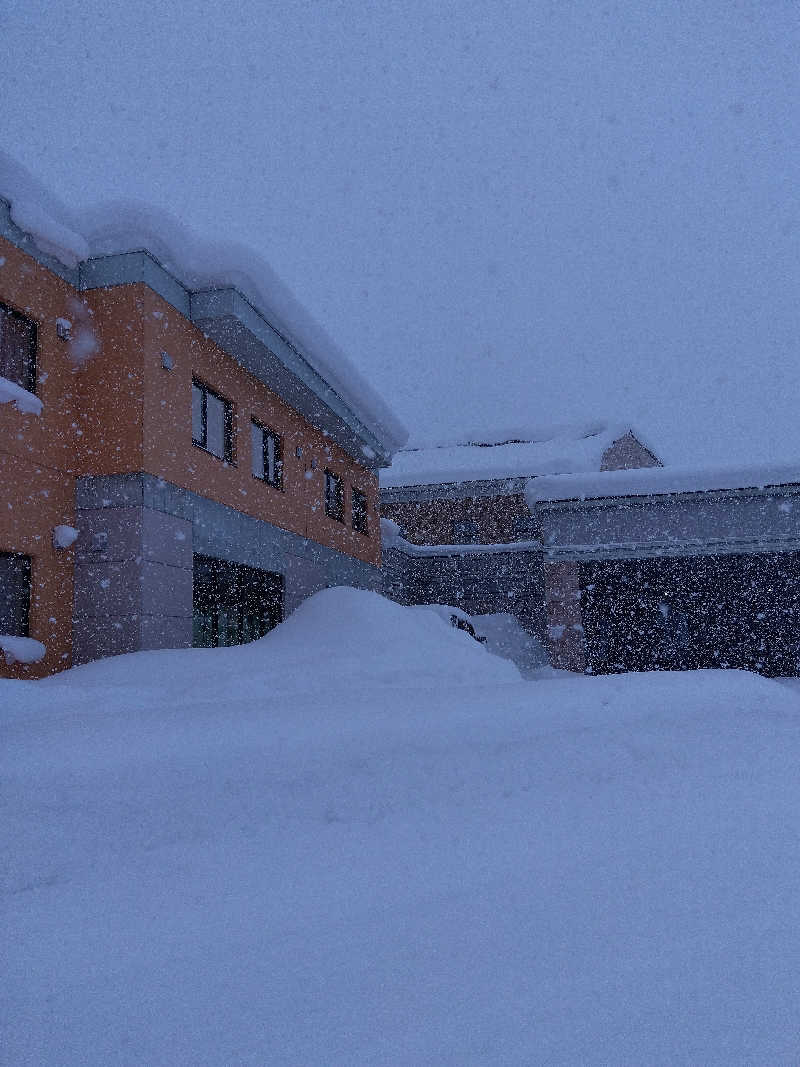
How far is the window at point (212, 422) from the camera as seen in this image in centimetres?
977

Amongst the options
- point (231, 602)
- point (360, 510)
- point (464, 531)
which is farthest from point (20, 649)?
point (464, 531)

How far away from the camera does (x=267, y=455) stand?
39.4ft

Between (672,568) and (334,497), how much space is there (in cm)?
826

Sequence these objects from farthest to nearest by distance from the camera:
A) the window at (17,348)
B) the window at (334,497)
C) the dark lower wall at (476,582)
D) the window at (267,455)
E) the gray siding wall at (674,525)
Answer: the dark lower wall at (476,582) → the gray siding wall at (674,525) → the window at (334,497) → the window at (267,455) → the window at (17,348)

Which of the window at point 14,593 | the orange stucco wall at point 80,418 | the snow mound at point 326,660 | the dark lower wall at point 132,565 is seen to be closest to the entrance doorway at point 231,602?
the dark lower wall at point 132,565

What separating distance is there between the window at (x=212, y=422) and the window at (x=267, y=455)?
2.24 ft

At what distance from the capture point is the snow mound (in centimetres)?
563

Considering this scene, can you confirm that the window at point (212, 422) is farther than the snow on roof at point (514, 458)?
No

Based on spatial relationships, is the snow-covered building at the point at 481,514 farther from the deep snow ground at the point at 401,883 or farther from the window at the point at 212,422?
the deep snow ground at the point at 401,883

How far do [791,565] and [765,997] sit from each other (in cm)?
1646

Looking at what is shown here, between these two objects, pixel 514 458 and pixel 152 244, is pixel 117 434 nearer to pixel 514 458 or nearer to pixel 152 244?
pixel 152 244

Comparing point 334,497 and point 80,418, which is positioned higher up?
point 80,418

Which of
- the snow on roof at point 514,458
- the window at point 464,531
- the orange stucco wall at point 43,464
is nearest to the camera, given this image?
the orange stucco wall at point 43,464

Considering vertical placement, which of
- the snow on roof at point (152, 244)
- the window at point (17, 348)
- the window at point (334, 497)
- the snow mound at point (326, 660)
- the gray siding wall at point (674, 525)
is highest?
the snow on roof at point (152, 244)
